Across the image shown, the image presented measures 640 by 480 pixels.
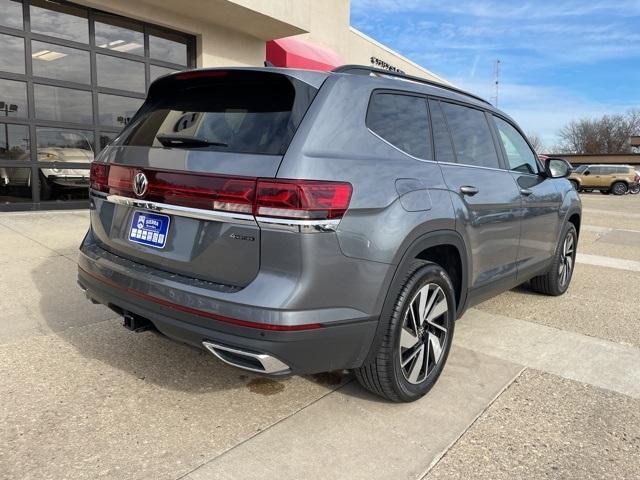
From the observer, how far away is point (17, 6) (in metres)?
9.05

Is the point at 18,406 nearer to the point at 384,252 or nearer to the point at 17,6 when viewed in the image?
the point at 384,252

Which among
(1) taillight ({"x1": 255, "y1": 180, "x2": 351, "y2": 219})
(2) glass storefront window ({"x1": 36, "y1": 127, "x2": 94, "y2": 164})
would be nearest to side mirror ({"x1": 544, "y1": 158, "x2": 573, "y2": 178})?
(1) taillight ({"x1": 255, "y1": 180, "x2": 351, "y2": 219})

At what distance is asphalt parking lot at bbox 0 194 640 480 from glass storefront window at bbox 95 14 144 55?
25.0ft

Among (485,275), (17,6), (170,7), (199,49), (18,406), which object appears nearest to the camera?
(18,406)

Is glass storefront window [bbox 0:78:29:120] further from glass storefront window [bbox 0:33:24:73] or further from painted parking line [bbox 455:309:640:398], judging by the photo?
painted parking line [bbox 455:309:640:398]

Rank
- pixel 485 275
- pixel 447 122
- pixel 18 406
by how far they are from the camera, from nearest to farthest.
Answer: pixel 18 406 → pixel 447 122 → pixel 485 275

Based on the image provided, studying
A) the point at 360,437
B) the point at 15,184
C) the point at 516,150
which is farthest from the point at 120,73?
the point at 360,437

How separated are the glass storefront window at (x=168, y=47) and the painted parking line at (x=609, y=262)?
9206mm

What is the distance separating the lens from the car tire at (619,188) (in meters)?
29.5

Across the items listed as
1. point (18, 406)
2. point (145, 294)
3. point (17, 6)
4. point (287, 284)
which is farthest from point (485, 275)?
point (17, 6)

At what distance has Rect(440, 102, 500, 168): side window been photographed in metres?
3.44

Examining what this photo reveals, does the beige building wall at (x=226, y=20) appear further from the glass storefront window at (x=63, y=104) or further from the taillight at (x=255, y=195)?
the taillight at (x=255, y=195)

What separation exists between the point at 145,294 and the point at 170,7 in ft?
32.1

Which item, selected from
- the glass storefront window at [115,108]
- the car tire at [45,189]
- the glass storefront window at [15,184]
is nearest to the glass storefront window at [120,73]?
the glass storefront window at [115,108]
